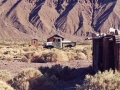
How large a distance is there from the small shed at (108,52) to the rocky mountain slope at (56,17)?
124829 mm

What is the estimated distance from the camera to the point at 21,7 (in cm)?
16350

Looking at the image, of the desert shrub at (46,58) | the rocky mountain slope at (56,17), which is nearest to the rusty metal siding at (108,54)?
the desert shrub at (46,58)

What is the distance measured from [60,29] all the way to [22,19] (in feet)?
56.4

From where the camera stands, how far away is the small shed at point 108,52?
16.8 m

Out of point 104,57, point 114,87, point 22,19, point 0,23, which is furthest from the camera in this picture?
point 22,19

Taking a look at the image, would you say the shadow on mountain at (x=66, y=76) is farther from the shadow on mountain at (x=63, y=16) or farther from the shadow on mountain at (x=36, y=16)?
the shadow on mountain at (x=63, y=16)

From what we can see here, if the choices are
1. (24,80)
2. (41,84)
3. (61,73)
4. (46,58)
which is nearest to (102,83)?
(41,84)

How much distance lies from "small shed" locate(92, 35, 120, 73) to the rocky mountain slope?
12483 cm

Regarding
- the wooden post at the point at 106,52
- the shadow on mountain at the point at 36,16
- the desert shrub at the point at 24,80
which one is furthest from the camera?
the shadow on mountain at the point at 36,16

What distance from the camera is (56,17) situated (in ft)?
536

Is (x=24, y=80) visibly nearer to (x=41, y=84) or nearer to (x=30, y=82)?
(x=30, y=82)

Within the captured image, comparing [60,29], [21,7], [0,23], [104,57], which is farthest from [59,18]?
[104,57]

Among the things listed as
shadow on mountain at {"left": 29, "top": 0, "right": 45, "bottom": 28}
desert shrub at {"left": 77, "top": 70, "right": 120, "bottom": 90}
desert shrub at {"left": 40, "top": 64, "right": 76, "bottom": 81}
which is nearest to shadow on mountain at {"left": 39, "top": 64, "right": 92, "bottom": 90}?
desert shrub at {"left": 40, "top": 64, "right": 76, "bottom": 81}

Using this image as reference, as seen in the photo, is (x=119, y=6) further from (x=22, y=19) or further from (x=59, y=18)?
(x=22, y=19)
